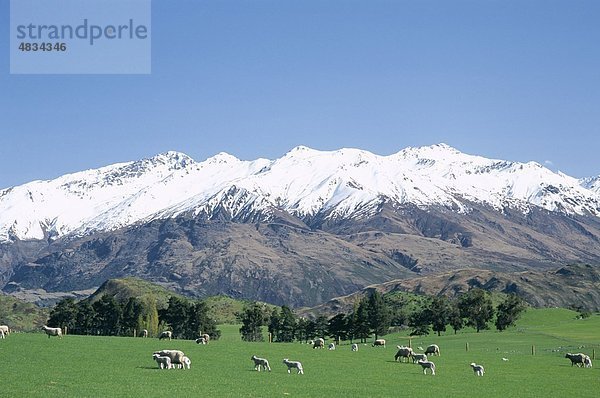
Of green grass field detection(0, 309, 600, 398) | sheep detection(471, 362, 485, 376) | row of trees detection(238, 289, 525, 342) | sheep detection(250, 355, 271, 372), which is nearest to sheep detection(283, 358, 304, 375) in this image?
green grass field detection(0, 309, 600, 398)

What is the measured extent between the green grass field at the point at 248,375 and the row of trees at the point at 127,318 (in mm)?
91243

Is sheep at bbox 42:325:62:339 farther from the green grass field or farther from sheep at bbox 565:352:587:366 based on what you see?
sheep at bbox 565:352:587:366

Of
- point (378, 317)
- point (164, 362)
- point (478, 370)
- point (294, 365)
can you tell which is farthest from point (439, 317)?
point (164, 362)

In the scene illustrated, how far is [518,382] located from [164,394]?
34018 millimetres

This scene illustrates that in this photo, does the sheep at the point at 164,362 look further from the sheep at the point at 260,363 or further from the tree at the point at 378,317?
the tree at the point at 378,317

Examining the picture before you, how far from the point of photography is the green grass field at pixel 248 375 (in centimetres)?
4803

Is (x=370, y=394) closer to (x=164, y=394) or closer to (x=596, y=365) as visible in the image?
(x=164, y=394)

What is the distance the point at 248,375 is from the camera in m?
59.0

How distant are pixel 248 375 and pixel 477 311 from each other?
140m

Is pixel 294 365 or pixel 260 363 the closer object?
pixel 294 365

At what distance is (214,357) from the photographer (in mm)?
73438

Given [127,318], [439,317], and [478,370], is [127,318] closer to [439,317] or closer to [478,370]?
[439,317]

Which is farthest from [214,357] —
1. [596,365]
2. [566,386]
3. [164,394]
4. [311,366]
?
[596,365]

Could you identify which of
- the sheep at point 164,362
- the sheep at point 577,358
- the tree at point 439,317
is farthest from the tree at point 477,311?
the sheep at point 164,362
